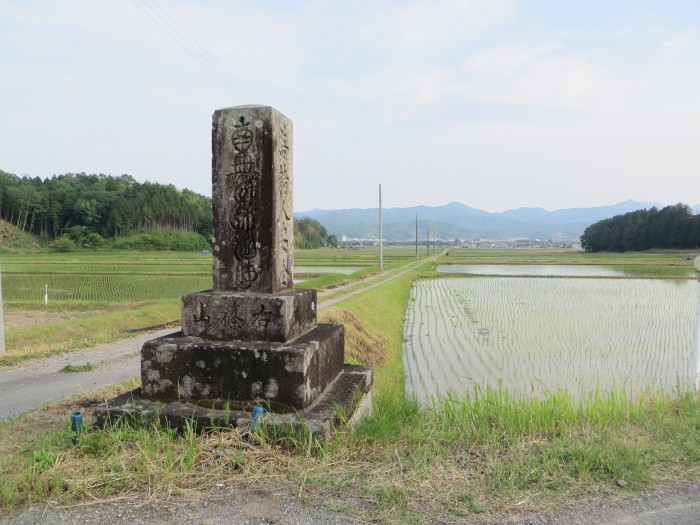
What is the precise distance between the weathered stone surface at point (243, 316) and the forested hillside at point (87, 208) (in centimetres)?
6366

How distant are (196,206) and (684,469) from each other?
7821 centimetres

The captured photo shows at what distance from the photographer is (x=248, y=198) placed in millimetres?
3777

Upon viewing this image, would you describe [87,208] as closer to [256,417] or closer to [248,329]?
[248,329]

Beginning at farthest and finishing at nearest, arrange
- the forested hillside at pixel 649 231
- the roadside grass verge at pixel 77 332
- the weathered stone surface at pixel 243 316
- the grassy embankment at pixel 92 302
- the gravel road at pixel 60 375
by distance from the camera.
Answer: the forested hillside at pixel 649 231
the grassy embankment at pixel 92 302
the roadside grass verge at pixel 77 332
the gravel road at pixel 60 375
the weathered stone surface at pixel 243 316

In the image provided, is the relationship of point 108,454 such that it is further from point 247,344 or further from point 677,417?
point 677,417

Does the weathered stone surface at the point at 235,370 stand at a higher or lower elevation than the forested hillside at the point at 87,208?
lower

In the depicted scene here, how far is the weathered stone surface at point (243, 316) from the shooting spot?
11.7ft

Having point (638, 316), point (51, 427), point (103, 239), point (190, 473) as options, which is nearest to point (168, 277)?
point (638, 316)

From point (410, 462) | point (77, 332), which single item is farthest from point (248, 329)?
point (77, 332)

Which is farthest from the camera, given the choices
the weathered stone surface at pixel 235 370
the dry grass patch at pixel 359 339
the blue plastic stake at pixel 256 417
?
the dry grass patch at pixel 359 339

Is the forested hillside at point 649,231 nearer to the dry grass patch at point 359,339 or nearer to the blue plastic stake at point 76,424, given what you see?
the dry grass patch at point 359,339

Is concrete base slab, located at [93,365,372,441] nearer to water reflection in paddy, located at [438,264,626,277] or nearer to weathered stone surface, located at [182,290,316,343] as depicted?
weathered stone surface, located at [182,290,316,343]

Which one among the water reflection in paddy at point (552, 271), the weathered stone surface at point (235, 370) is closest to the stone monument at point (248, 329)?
the weathered stone surface at point (235, 370)

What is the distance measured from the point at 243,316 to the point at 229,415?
73cm
